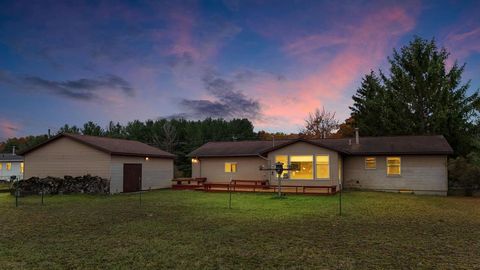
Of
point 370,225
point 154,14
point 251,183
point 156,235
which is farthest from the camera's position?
point 251,183

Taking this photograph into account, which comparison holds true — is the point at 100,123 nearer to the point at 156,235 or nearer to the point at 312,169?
the point at 312,169

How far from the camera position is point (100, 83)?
90.3 feet

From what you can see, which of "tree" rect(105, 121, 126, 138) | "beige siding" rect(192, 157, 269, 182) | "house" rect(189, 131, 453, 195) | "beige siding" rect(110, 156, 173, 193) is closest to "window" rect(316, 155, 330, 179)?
"house" rect(189, 131, 453, 195)

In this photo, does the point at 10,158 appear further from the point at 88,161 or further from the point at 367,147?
the point at 367,147

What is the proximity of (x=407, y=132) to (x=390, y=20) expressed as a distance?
20495 millimetres

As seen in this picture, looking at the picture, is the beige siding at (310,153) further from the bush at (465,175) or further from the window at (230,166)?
the bush at (465,175)

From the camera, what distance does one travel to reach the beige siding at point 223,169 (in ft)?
86.0

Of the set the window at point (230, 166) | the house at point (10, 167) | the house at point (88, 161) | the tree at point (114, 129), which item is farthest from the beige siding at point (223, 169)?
the tree at point (114, 129)

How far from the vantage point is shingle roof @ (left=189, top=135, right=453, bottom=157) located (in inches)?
864

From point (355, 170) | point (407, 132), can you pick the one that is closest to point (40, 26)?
point (355, 170)

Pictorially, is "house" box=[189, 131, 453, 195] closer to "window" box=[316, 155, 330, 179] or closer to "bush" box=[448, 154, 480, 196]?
"window" box=[316, 155, 330, 179]

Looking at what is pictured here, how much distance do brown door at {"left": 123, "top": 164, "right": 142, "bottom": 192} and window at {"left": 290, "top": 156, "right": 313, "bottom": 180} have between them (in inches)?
376

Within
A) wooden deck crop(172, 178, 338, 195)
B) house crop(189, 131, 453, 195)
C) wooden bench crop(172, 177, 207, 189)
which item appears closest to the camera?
wooden deck crop(172, 178, 338, 195)

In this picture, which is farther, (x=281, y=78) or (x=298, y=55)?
(x=281, y=78)
